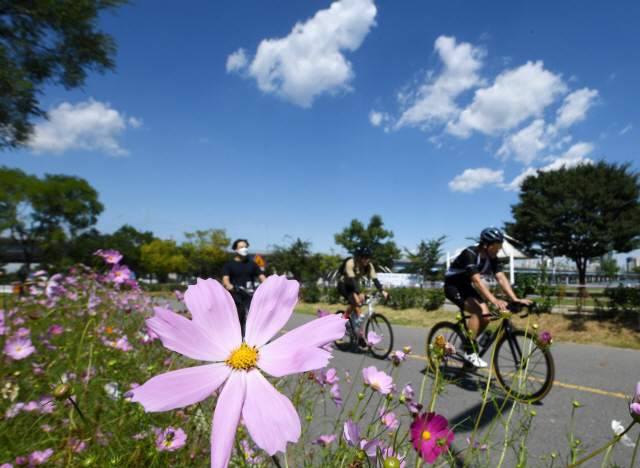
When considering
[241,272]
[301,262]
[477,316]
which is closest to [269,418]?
[477,316]

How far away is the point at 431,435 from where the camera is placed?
2.59 ft

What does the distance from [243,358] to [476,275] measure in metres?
3.56

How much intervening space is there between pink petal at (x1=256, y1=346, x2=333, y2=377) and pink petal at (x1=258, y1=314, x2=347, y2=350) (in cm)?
1

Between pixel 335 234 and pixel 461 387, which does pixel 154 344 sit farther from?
pixel 335 234

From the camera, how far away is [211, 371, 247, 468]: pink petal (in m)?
0.35

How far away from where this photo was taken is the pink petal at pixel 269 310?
1.76 feet

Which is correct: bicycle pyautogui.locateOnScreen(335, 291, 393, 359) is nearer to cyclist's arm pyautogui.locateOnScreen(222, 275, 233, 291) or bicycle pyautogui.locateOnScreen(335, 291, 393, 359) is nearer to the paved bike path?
the paved bike path

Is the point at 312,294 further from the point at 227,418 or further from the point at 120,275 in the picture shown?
the point at 227,418

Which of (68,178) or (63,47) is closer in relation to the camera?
(63,47)

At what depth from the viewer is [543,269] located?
400 inches

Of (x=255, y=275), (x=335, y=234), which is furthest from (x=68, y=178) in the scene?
(x=255, y=275)

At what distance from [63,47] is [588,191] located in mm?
25748

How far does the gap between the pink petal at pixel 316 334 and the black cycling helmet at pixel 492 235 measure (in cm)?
371

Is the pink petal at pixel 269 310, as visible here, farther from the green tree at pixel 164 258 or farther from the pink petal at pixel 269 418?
the green tree at pixel 164 258
